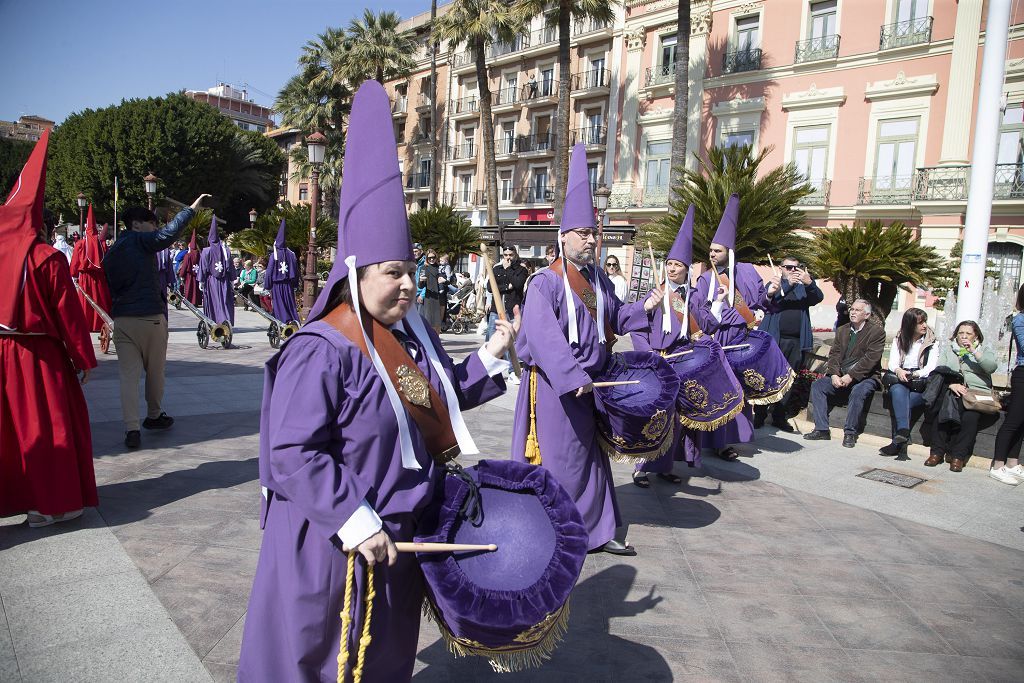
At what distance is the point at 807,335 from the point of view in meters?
9.80

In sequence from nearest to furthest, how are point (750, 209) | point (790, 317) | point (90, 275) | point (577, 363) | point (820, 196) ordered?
1. point (577, 363)
2. point (790, 317)
3. point (90, 275)
4. point (750, 209)
5. point (820, 196)

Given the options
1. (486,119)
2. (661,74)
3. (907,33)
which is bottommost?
(486,119)

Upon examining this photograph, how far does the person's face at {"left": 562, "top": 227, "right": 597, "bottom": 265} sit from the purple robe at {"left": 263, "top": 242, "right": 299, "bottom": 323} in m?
10.6

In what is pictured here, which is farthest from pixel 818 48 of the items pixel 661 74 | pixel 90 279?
pixel 90 279

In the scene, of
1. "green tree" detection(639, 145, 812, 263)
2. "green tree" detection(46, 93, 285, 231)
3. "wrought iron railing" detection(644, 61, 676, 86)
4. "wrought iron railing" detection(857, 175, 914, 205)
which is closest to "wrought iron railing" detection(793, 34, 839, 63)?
"wrought iron railing" detection(857, 175, 914, 205)

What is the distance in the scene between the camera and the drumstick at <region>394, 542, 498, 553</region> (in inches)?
83.4

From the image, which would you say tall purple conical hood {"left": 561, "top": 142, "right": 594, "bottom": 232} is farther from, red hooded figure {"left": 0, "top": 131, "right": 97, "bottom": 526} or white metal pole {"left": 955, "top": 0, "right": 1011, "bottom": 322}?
white metal pole {"left": 955, "top": 0, "right": 1011, "bottom": 322}

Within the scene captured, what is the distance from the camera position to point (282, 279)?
1407 cm

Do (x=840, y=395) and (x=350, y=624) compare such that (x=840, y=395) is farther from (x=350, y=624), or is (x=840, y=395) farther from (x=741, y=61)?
(x=741, y=61)

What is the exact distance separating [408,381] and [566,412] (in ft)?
6.90

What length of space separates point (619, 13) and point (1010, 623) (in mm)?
34427

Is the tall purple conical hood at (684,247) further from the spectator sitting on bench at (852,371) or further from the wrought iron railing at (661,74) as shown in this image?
the wrought iron railing at (661,74)

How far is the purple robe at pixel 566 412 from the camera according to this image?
4.23 metres

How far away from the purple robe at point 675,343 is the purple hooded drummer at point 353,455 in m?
3.58
